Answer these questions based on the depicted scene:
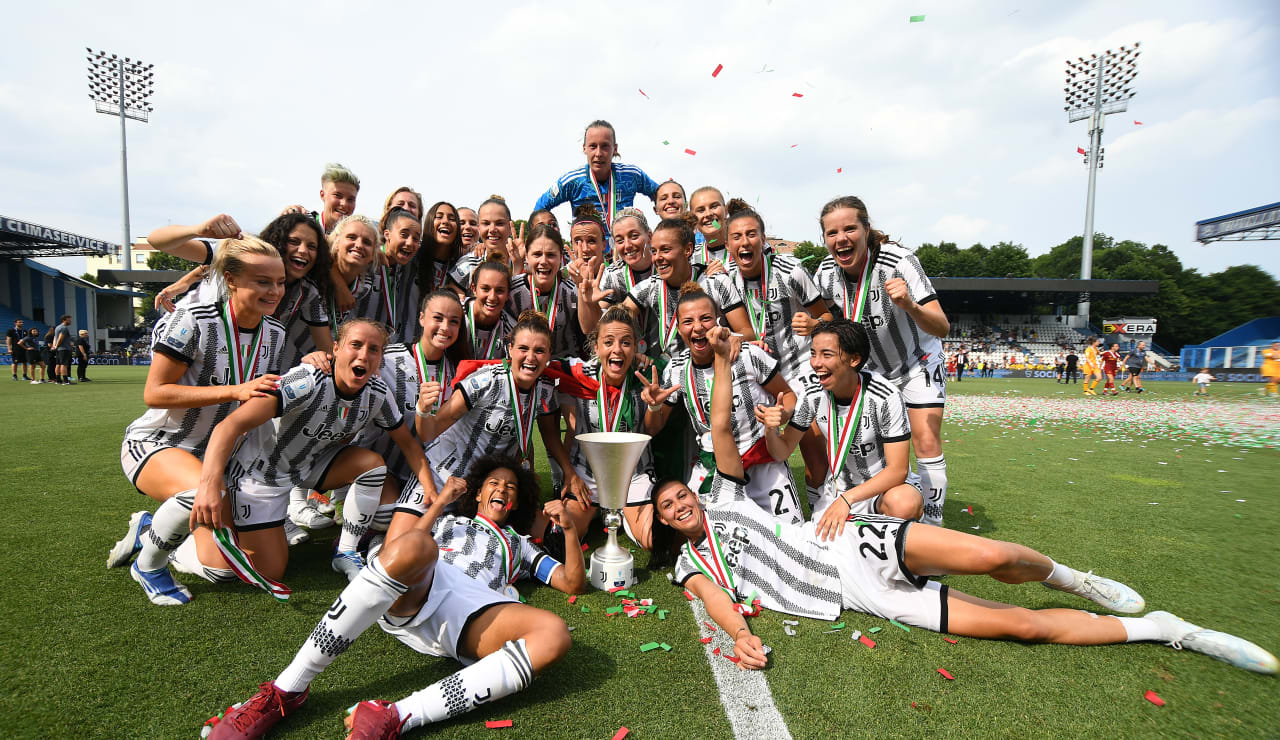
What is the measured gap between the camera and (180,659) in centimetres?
241

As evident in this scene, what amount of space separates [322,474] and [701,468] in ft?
7.85

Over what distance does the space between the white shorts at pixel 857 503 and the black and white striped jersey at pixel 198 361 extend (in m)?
3.33

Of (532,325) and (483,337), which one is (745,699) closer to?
(532,325)

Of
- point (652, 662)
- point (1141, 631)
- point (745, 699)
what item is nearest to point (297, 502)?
point (652, 662)

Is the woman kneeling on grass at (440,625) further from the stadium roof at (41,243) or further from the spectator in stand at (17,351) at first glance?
the stadium roof at (41,243)

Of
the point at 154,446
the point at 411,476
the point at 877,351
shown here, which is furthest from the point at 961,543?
the point at 154,446

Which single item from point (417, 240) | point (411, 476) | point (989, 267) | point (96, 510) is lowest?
point (96, 510)

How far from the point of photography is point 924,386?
392 cm

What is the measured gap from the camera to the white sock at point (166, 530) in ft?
9.54

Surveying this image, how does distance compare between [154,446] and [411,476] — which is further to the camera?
[411,476]

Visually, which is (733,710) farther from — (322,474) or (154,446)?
(154,446)

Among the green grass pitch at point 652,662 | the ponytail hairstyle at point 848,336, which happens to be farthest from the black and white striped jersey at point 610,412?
the ponytail hairstyle at point 848,336

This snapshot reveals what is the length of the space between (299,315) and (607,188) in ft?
11.0

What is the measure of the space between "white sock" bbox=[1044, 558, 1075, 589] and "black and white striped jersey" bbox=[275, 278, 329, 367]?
4.53m
